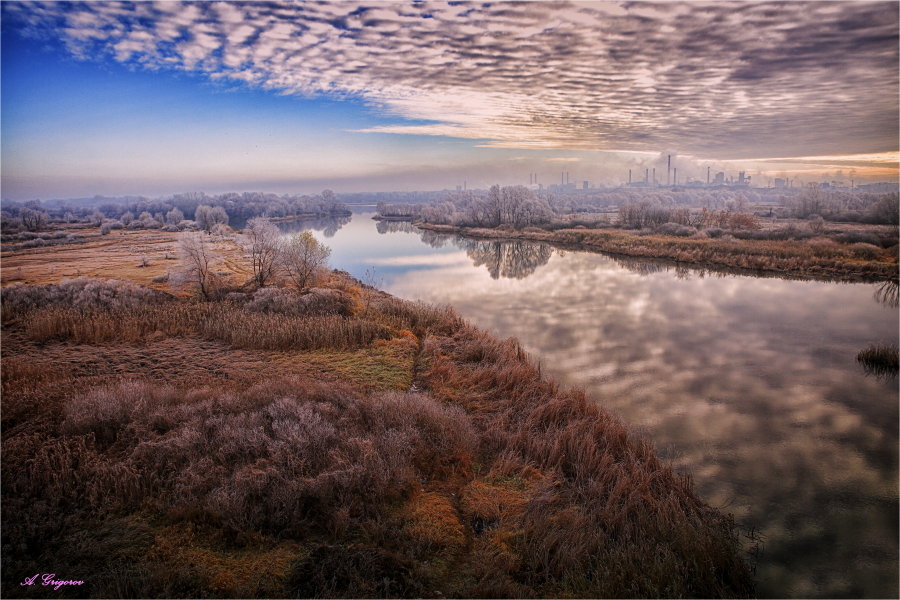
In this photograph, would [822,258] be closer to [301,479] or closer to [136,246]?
[301,479]

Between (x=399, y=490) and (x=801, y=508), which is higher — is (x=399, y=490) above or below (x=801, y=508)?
above

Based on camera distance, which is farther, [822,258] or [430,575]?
[822,258]

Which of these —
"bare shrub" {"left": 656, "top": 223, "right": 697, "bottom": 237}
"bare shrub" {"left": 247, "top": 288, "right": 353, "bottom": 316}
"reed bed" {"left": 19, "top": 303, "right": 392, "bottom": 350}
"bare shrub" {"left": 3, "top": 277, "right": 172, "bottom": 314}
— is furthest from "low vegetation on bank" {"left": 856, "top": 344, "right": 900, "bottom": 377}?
"bare shrub" {"left": 656, "top": 223, "right": 697, "bottom": 237}

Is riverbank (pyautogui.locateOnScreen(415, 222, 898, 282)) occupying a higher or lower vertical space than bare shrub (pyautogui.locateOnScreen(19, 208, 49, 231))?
lower

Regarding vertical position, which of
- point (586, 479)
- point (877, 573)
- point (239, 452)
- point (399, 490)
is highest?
point (239, 452)

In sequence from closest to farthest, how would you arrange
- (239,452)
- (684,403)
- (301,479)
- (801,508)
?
(301,479) < (239,452) < (801,508) < (684,403)

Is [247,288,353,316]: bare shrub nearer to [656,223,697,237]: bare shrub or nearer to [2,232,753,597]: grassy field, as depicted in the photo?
[2,232,753,597]: grassy field

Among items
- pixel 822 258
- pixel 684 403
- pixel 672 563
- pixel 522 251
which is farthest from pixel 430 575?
pixel 522 251

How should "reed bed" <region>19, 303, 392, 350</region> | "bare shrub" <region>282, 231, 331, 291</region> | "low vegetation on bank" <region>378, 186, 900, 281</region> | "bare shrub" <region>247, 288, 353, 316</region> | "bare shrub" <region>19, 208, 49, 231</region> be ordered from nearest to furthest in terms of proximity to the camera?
1. "reed bed" <region>19, 303, 392, 350</region>
2. "bare shrub" <region>247, 288, 353, 316</region>
3. "bare shrub" <region>282, 231, 331, 291</region>
4. "low vegetation on bank" <region>378, 186, 900, 281</region>
5. "bare shrub" <region>19, 208, 49, 231</region>
